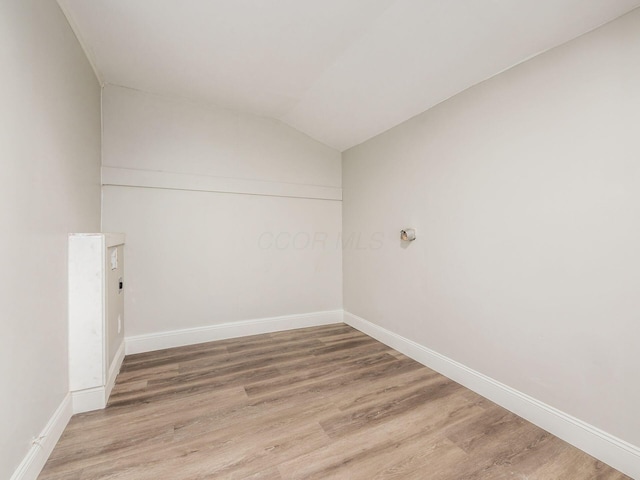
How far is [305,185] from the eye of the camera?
3404 millimetres

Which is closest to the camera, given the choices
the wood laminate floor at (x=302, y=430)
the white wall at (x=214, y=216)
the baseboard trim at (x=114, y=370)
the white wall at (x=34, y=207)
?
the white wall at (x=34, y=207)

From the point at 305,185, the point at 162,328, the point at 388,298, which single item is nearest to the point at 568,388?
the point at 388,298

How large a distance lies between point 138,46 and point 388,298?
3051 millimetres

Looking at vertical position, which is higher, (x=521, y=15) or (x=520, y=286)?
(x=521, y=15)

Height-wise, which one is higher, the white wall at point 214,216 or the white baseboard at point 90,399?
the white wall at point 214,216

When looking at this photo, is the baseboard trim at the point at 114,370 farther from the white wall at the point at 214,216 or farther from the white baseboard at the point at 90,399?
the white wall at the point at 214,216

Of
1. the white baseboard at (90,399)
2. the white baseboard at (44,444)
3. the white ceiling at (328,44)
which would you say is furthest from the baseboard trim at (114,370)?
the white ceiling at (328,44)

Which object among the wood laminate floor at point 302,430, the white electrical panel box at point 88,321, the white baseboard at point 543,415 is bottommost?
the wood laminate floor at point 302,430

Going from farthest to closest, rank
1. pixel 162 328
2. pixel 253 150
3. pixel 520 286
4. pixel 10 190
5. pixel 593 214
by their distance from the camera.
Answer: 1. pixel 253 150
2. pixel 162 328
3. pixel 520 286
4. pixel 593 214
5. pixel 10 190

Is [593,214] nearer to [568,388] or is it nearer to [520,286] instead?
[520,286]

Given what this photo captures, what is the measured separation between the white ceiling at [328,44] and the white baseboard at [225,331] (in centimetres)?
240

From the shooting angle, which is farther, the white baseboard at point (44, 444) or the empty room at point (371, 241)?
the empty room at point (371, 241)

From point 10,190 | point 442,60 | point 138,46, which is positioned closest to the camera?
point 10,190

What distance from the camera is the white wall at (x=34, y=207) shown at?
112 cm
